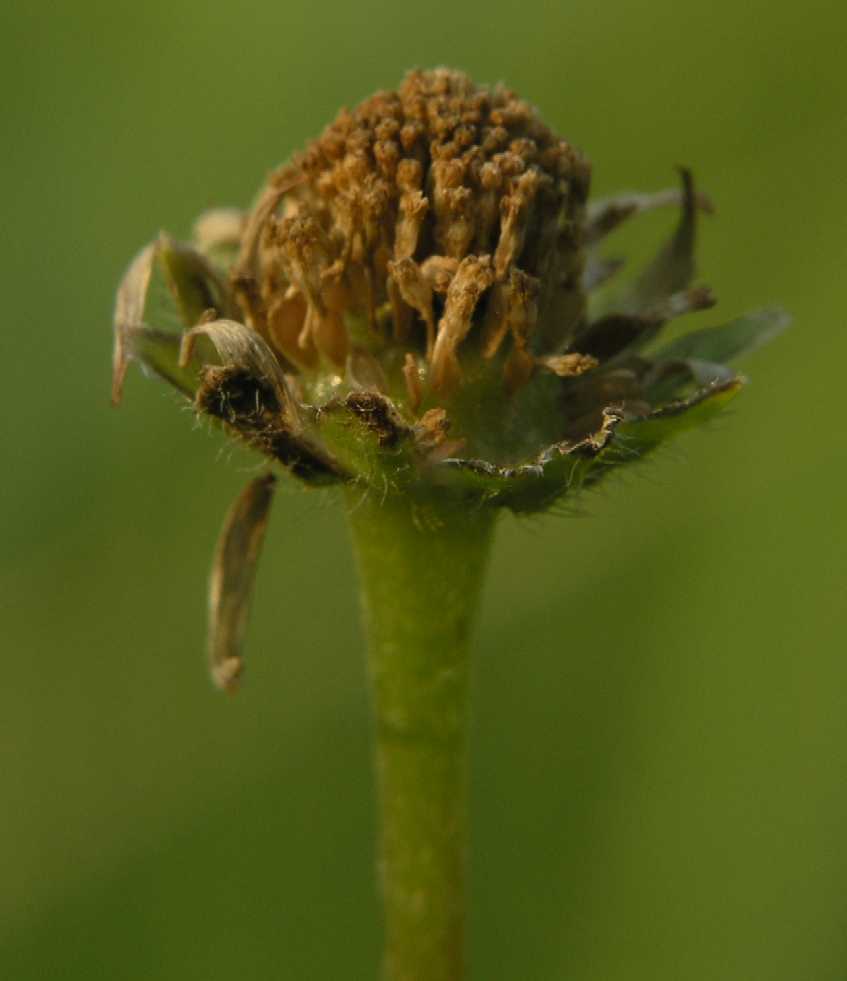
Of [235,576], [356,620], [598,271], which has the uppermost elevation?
[598,271]

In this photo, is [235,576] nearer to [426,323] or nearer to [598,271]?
[426,323]

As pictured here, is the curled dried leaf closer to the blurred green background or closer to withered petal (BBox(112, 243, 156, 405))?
withered petal (BBox(112, 243, 156, 405))

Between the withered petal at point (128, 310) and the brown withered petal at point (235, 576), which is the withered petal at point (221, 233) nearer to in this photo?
the withered petal at point (128, 310)

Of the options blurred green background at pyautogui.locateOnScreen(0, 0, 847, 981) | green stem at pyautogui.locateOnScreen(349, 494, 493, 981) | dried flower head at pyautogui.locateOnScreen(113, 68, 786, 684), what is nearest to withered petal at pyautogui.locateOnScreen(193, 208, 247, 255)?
dried flower head at pyautogui.locateOnScreen(113, 68, 786, 684)

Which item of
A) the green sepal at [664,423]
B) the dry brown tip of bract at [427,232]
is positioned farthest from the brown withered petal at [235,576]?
the green sepal at [664,423]

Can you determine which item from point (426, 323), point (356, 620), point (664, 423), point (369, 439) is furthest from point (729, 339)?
point (356, 620)

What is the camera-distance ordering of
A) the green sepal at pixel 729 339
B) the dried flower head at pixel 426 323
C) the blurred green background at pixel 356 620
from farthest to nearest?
1. the blurred green background at pixel 356 620
2. the green sepal at pixel 729 339
3. the dried flower head at pixel 426 323

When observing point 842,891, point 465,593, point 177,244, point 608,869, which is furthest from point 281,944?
point 177,244
